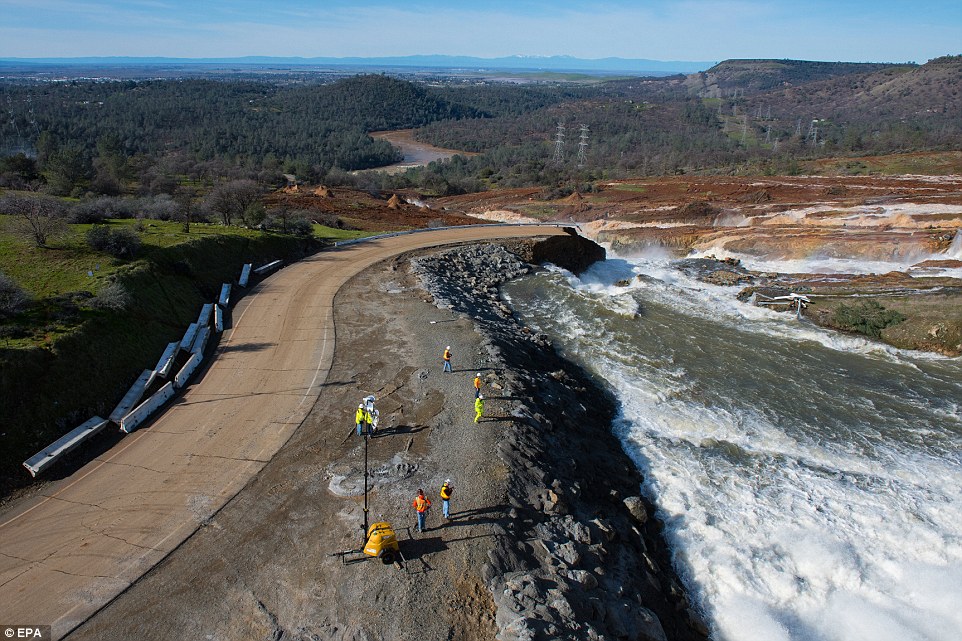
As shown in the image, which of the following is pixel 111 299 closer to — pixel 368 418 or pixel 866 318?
pixel 368 418

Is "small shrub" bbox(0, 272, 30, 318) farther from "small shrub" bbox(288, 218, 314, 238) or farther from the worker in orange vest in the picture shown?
"small shrub" bbox(288, 218, 314, 238)

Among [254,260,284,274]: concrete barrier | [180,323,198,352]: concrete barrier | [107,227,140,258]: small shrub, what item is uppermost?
[107,227,140,258]: small shrub

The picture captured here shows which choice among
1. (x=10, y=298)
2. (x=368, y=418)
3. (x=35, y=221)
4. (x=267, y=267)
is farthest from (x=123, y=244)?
(x=368, y=418)

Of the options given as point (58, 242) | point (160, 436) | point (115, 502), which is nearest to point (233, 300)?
point (58, 242)

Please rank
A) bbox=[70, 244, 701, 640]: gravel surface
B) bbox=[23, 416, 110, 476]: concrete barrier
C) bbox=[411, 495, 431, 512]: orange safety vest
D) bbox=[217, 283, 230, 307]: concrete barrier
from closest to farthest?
bbox=[70, 244, 701, 640]: gravel surface < bbox=[411, 495, 431, 512]: orange safety vest < bbox=[23, 416, 110, 476]: concrete barrier < bbox=[217, 283, 230, 307]: concrete barrier

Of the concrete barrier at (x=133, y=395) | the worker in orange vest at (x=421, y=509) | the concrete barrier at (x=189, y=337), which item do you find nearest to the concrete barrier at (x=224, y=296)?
the concrete barrier at (x=189, y=337)

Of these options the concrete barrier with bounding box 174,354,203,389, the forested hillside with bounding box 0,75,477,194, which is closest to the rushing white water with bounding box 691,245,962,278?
the concrete barrier with bounding box 174,354,203,389

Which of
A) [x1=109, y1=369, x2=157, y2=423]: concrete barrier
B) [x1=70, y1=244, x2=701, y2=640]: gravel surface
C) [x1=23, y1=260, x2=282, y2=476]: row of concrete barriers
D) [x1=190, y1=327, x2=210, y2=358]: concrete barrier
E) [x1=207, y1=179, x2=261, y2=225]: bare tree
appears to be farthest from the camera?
[x1=207, y1=179, x2=261, y2=225]: bare tree
